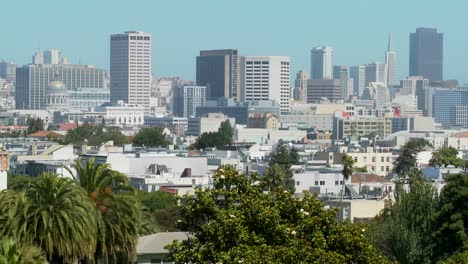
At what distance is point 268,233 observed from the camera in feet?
95.1

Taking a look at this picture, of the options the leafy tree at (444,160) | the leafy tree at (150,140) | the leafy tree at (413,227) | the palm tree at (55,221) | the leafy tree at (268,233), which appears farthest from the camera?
→ the leafy tree at (150,140)

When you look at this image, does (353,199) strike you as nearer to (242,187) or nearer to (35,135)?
(242,187)

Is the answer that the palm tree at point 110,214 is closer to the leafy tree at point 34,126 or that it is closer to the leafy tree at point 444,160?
the leafy tree at point 444,160

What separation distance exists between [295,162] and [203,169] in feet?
38.1

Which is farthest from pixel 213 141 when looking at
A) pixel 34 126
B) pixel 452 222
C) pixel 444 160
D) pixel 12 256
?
pixel 12 256

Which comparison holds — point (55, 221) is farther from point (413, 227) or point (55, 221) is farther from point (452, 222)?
point (413, 227)

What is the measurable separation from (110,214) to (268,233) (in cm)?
390

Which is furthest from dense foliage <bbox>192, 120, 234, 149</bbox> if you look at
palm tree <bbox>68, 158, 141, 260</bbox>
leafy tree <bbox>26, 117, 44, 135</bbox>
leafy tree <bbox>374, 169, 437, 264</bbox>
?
palm tree <bbox>68, 158, 141, 260</bbox>

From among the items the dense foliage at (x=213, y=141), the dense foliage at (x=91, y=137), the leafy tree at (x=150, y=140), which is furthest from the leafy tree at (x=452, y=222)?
the dense foliage at (x=213, y=141)

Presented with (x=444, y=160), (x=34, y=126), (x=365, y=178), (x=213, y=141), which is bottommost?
(x=365, y=178)

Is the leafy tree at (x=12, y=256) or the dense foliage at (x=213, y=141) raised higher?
the leafy tree at (x=12, y=256)

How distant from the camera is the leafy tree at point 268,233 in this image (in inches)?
1091

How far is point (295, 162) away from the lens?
116125mm

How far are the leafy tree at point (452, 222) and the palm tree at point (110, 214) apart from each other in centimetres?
1203
